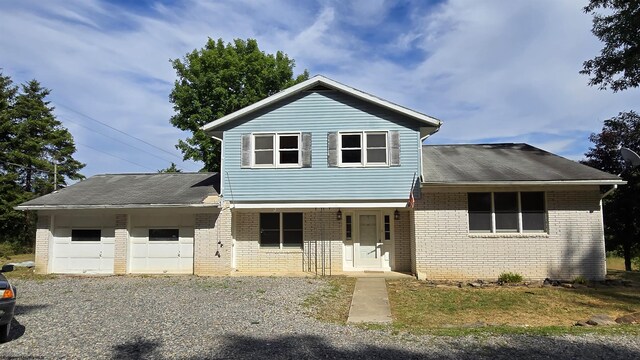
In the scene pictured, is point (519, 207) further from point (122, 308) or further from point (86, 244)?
point (86, 244)

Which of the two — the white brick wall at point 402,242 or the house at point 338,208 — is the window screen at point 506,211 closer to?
the house at point 338,208

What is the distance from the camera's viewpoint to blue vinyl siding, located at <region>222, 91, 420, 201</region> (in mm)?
14570

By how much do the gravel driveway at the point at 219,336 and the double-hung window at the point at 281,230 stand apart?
4734mm

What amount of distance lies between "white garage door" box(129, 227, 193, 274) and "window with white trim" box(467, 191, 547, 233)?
9.61 m

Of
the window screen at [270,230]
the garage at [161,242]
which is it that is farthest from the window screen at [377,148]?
the garage at [161,242]

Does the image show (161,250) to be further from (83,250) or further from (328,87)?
(328,87)

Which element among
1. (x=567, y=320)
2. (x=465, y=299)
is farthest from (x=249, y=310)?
(x=567, y=320)

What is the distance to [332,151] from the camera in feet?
48.5

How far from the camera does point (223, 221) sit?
49.7 feet

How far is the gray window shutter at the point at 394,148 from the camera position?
14.6m

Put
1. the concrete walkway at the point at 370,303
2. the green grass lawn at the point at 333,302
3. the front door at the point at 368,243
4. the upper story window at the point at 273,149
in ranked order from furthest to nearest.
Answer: the front door at the point at 368,243
the upper story window at the point at 273,149
the green grass lawn at the point at 333,302
the concrete walkway at the point at 370,303

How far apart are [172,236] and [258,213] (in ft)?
10.2

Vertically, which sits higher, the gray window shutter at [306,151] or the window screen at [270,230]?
the gray window shutter at [306,151]

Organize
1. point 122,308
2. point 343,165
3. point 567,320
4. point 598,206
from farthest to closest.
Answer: point 343,165 → point 598,206 → point 122,308 → point 567,320
